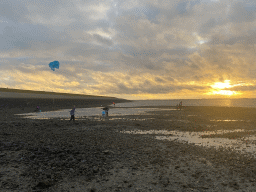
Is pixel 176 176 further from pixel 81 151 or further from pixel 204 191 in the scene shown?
pixel 81 151

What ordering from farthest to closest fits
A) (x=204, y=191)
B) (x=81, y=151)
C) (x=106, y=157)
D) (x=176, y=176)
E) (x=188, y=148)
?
(x=188, y=148) < (x=81, y=151) < (x=106, y=157) < (x=176, y=176) < (x=204, y=191)

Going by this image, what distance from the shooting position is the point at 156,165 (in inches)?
410

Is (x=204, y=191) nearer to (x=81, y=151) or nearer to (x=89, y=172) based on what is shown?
(x=89, y=172)

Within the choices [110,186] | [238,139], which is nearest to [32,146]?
[110,186]

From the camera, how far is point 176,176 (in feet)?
29.7

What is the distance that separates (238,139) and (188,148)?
6.35m

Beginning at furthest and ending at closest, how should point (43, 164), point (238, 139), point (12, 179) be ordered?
point (238, 139)
point (43, 164)
point (12, 179)

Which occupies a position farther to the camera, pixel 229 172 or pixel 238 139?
pixel 238 139

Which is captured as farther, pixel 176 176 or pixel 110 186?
pixel 176 176

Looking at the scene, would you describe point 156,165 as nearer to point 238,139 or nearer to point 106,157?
point 106,157

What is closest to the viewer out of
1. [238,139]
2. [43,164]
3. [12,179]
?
[12,179]

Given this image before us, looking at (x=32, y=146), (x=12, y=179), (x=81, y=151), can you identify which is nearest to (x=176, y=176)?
(x=81, y=151)

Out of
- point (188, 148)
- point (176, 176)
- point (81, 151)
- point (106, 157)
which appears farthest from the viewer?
point (188, 148)

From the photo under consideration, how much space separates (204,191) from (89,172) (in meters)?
5.23
